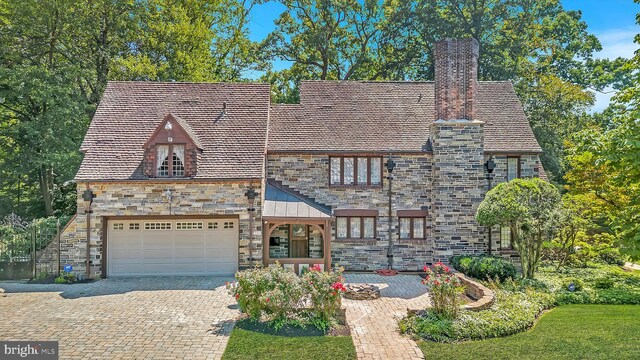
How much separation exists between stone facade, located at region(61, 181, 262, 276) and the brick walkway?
17.0 ft

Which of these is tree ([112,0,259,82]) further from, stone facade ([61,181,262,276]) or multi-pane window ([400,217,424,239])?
multi-pane window ([400,217,424,239])

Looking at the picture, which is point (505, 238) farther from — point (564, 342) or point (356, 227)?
point (564, 342)

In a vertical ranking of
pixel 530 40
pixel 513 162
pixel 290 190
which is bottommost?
pixel 290 190

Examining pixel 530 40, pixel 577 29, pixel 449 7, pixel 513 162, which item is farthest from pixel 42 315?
pixel 577 29

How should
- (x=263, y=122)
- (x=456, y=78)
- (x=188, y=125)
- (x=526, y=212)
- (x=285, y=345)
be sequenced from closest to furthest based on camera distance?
(x=285, y=345) < (x=526, y=212) < (x=456, y=78) < (x=188, y=125) < (x=263, y=122)

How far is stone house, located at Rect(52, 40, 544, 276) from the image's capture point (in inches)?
610

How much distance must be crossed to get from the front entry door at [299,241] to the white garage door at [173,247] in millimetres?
2425

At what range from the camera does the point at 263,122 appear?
56.8ft

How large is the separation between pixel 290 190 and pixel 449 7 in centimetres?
2083

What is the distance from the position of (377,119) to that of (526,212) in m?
7.34

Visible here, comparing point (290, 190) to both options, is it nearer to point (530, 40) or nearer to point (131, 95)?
point (131, 95)

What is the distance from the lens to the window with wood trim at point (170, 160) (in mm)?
15555

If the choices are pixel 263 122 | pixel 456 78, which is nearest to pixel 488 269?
pixel 456 78

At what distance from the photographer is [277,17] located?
3297 cm
